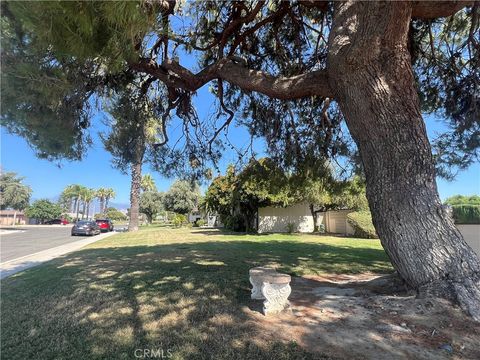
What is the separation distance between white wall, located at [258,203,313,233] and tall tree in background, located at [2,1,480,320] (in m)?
16.7

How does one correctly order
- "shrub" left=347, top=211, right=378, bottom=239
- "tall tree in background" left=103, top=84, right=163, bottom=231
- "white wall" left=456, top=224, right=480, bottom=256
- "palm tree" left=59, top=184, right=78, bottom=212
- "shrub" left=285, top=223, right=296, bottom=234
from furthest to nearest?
"palm tree" left=59, top=184, right=78, bottom=212
"shrub" left=285, top=223, right=296, bottom=234
"shrub" left=347, top=211, right=378, bottom=239
"white wall" left=456, top=224, right=480, bottom=256
"tall tree in background" left=103, top=84, right=163, bottom=231

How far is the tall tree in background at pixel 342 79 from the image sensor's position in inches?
134

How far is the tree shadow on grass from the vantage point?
359 cm

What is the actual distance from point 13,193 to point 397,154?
63.3 metres

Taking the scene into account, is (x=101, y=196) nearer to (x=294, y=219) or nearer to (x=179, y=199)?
(x=179, y=199)

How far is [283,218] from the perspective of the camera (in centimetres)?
2425

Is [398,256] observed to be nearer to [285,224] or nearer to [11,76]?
[11,76]

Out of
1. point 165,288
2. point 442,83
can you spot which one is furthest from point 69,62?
point 442,83

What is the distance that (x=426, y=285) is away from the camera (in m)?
4.27

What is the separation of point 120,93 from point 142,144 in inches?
43.7

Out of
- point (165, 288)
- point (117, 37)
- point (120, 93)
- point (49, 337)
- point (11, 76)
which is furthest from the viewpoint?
point (120, 93)

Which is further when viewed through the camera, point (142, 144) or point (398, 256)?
point (142, 144)

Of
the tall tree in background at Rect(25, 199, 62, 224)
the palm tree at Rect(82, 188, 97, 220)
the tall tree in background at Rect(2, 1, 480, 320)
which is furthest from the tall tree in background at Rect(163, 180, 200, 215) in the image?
the palm tree at Rect(82, 188, 97, 220)

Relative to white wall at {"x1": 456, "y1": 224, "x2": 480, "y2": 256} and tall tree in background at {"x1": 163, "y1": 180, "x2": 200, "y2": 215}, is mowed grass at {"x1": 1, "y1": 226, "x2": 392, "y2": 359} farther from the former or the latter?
tall tree in background at {"x1": 163, "y1": 180, "x2": 200, "y2": 215}
